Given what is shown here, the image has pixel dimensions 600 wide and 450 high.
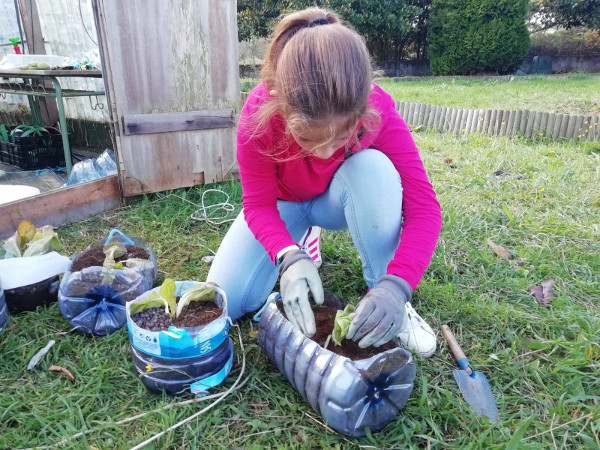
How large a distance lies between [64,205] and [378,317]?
7.19ft

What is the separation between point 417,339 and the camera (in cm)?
165

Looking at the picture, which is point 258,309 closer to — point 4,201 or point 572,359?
point 572,359

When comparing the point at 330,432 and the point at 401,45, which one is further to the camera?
the point at 401,45

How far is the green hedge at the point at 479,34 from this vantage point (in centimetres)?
1178

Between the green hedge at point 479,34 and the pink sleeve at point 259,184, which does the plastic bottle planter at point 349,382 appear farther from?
the green hedge at point 479,34

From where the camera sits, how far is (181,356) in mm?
1382

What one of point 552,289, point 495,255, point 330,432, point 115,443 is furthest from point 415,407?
point 495,255

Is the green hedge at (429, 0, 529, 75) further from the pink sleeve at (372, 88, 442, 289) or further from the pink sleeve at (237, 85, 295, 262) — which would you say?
the pink sleeve at (237, 85, 295, 262)

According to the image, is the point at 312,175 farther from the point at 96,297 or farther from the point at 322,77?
the point at 96,297

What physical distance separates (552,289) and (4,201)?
3.00 m

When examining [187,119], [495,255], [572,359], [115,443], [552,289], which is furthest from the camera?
[187,119]

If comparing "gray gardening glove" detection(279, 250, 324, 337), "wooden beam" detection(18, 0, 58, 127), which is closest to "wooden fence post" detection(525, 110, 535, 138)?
"gray gardening glove" detection(279, 250, 324, 337)

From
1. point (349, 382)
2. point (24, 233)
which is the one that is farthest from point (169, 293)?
point (24, 233)

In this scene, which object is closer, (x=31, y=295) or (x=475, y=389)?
(x=475, y=389)
